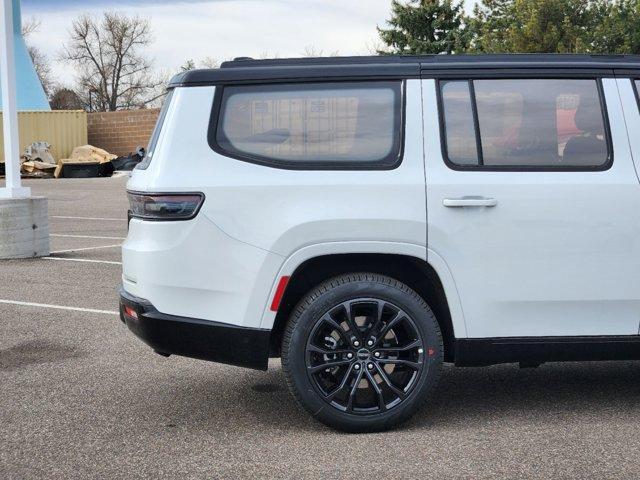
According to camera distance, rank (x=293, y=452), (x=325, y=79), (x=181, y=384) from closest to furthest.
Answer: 1. (x=293, y=452)
2. (x=325, y=79)
3. (x=181, y=384)

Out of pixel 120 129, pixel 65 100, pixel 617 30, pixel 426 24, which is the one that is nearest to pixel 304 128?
pixel 120 129

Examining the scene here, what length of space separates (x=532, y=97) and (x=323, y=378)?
1776 mm

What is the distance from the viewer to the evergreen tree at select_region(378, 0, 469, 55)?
60.0 metres

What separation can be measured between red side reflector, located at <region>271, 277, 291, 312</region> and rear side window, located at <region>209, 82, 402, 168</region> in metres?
0.56

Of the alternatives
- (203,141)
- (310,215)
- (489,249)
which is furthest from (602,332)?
(203,141)

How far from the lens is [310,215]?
4523mm

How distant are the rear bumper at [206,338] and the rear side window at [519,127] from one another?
4.39ft

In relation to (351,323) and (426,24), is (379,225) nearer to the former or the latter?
(351,323)

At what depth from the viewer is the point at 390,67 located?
185 inches

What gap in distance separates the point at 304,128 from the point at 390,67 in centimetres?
54

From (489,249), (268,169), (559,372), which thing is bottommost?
(559,372)

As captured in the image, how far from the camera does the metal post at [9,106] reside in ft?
39.1

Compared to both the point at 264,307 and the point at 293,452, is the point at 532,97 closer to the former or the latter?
the point at 264,307

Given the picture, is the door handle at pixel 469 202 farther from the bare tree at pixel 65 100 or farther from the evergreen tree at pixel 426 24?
the bare tree at pixel 65 100
